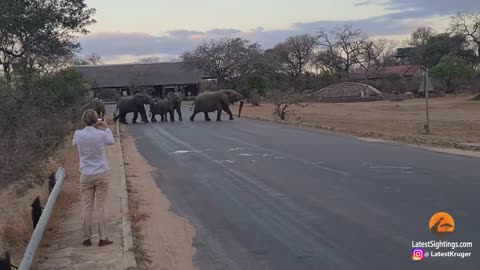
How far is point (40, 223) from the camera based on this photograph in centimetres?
788

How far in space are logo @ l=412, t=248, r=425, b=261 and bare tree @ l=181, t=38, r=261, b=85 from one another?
87458 millimetres

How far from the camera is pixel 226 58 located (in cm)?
9638

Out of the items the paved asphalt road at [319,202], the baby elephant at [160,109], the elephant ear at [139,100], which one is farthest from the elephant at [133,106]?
the paved asphalt road at [319,202]

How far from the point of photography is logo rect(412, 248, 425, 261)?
7129 millimetres

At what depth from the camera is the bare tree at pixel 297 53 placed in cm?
11769

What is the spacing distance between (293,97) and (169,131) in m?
12.4

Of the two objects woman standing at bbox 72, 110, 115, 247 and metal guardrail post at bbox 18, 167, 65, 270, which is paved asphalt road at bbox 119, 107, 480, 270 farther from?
metal guardrail post at bbox 18, 167, 65, 270

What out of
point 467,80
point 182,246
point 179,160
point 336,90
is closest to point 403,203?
point 182,246

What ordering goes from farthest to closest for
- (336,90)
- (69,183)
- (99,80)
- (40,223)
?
(99,80) < (336,90) < (69,183) < (40,223)

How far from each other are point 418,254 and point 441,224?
1786 millimetres

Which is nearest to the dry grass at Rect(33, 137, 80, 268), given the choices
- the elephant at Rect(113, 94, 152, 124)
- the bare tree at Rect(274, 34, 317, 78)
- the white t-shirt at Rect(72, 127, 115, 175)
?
the white t-shirt at Rect(72, 127, 115, 175)

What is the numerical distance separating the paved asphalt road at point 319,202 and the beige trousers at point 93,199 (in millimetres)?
1324

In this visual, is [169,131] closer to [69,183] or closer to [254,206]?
[69,183]

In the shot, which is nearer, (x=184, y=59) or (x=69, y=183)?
(x=69, y=183)
